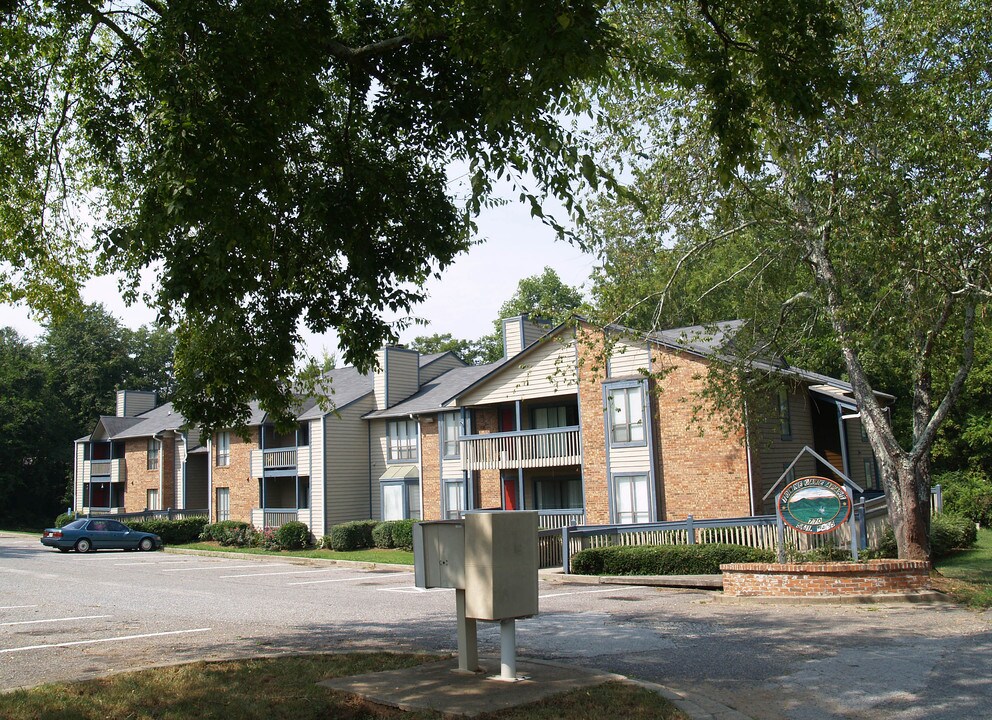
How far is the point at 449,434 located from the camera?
34.5 m

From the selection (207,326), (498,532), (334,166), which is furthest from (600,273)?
(498,532)

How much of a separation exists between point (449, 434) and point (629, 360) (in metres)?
10.1

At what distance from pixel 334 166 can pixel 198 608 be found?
359 inches

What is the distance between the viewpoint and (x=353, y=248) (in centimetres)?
1036

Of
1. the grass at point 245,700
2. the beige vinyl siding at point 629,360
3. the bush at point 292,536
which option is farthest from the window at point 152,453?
the grass at point 245,700

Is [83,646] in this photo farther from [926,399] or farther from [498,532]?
[926,399]

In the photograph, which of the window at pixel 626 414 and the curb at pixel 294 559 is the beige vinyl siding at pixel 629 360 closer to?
the window at pixel 626 414

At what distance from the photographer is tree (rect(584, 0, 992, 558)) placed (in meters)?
14.2

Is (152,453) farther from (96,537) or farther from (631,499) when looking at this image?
(631,499)

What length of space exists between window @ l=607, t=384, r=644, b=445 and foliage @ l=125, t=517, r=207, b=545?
22.4m

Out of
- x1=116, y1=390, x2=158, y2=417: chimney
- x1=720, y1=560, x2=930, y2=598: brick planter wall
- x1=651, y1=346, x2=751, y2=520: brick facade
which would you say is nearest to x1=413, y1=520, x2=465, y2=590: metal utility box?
x1=720, y1=560, x2=930, y2=598: brick planter wall

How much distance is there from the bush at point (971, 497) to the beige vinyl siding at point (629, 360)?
1606cm

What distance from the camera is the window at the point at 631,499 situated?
26422 millimetres

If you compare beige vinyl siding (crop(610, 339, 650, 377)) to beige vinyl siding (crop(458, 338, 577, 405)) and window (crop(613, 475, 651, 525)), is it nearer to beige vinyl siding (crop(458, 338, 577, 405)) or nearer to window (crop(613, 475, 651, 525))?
beige vinyl siding (crop(458, 338, 577, 405))
